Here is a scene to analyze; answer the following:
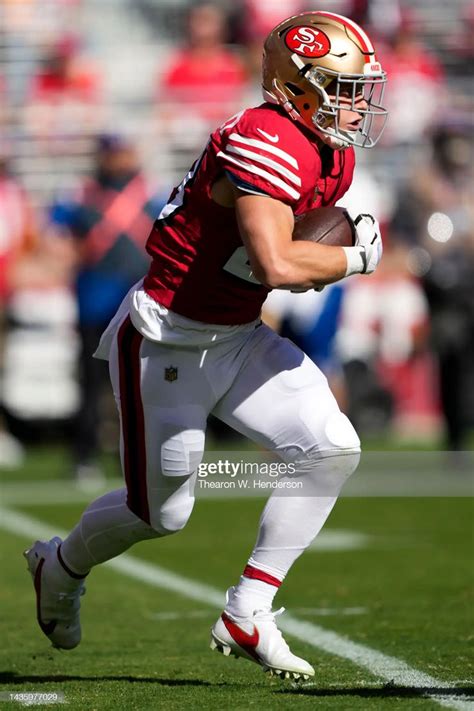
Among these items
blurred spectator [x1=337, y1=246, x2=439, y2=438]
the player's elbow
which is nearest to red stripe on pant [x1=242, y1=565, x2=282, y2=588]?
the player's elbow

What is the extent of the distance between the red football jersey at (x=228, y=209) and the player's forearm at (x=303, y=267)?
0.44ft

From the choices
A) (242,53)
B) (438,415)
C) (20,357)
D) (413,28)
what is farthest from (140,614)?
(413,28)

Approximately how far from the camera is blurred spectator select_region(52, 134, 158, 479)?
8594 mm

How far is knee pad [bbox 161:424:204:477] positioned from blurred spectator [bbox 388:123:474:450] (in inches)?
208

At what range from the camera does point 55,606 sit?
4047 mm

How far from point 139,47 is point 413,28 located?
276cm

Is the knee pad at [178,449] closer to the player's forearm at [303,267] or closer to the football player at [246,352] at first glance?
the football player at [246,352]

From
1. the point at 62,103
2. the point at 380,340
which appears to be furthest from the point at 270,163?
the point at 62,103

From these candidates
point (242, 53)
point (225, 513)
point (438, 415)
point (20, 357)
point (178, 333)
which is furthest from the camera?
point (242, 53)

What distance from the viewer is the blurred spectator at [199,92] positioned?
42.9ft

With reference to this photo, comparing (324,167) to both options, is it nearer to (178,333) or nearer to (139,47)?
(178,333)

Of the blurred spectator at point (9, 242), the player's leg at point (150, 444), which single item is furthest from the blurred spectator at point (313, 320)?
the player's leg at point (150, 444)

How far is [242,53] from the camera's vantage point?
13.8 meters

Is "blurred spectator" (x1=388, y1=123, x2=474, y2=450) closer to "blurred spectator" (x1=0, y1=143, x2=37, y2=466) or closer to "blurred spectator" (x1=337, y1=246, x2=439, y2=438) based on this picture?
"blurred spectator" (x1=337, y1=246, x2=439, y2=438)
